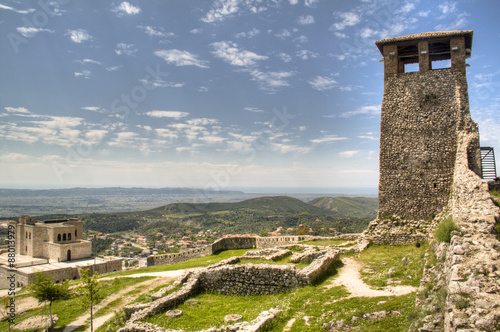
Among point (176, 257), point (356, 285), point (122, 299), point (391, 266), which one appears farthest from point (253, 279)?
point (176, 257)

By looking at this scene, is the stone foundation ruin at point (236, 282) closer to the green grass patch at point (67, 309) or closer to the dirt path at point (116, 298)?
the dirt path at point (116, 298)

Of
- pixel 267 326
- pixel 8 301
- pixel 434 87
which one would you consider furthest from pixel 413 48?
pixel 8 301

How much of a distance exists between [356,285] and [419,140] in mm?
11511

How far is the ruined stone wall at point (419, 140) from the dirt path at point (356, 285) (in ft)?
20.8

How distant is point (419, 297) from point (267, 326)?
14.0ft

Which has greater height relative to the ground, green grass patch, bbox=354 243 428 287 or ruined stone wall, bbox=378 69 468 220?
ruined stone wall, bbox=378 69 468 220

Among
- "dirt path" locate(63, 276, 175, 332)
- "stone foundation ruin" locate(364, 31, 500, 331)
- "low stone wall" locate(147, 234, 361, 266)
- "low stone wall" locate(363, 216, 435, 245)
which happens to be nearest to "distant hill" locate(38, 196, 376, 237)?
"low stone wall" locate(147, 234, 361, 266)

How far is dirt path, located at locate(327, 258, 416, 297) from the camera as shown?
10211 mm

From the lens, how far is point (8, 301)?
19.0 meters

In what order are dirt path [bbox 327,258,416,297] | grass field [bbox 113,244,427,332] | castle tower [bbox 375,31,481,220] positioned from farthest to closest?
castle tower [bbox 375,31,481,220] < dirt path [bbox 327,258,416,297] < grass field [bbox 113,244,427,332]

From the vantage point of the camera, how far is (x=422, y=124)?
18.8 m

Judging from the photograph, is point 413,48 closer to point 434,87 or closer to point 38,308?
point 434,87

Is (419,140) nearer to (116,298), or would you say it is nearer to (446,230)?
(446,230)

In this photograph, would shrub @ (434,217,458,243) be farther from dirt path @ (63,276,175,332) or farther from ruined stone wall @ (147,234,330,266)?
ruined stone wall @ (147,234,330,266)
